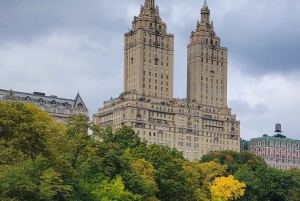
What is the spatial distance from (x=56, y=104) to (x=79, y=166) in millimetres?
108904

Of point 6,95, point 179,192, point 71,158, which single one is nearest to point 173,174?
point 179,192

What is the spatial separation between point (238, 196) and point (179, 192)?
31946 millimetres

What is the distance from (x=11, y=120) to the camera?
7069cm

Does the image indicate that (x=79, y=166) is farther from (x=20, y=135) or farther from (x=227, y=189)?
(x=227, y=189)

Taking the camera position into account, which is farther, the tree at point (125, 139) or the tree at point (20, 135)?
the tree at point (125, 139)

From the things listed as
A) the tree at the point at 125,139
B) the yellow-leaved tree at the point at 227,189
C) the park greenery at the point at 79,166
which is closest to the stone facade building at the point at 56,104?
the tree at the point at 125,139

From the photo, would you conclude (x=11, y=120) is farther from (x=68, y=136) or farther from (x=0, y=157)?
(x=68, y=136)

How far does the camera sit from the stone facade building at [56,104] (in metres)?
187

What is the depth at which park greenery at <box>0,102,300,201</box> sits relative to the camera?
2667 inches

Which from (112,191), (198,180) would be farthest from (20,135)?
(198,180)

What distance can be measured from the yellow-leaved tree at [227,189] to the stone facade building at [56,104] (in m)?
66.0

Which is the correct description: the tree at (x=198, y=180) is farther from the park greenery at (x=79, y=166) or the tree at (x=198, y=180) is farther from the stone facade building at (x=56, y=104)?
the stone facade building at (x=56, y=104)

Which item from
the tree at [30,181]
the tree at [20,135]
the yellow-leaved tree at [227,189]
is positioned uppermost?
the tree at [20,135]

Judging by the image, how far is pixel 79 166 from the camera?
84312 mm
